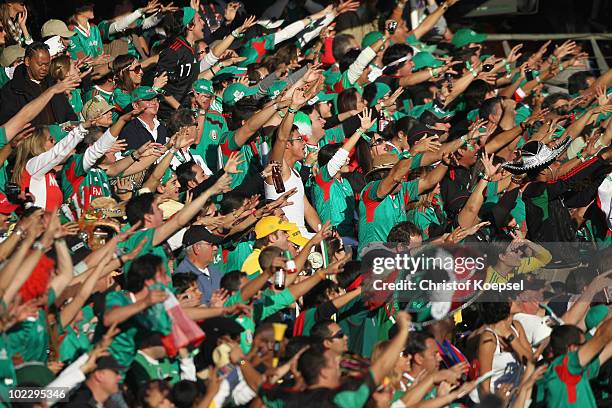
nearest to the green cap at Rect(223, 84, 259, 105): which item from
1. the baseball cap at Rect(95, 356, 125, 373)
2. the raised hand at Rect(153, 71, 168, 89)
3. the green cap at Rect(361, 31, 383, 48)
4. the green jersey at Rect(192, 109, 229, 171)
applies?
the green jersey at Rect(192, 109, 229, 171)

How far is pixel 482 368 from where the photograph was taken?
956 centimetres

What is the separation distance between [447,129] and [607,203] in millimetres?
2111

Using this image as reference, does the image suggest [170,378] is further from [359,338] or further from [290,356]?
[359,338]

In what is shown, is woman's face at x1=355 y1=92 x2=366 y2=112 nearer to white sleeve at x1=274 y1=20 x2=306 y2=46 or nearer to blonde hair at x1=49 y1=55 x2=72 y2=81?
white sleeve at x1=274 y1=20 x2=306 y2=46

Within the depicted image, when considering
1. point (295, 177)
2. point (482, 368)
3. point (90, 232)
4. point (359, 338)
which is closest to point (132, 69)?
point (295, 177)

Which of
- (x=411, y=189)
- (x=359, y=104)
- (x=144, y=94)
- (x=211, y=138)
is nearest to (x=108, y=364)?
(x=144, y=94)

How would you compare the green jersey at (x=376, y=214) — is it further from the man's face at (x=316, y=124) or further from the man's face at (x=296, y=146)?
the man's face at (x=316, y=124)

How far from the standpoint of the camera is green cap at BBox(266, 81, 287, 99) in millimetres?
12922

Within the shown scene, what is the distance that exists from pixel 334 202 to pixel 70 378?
14.3ft

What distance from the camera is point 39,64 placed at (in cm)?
1134

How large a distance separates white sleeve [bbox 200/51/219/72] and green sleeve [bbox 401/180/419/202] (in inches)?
115

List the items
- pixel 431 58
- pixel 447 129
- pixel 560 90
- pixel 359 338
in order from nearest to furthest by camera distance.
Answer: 1. pixel 359 338
2. pixel 447 129
3. pixel 431 58
4. pixel 560 90

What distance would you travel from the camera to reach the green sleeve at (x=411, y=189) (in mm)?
11805

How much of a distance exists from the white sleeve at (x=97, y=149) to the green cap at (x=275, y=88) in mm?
2690
